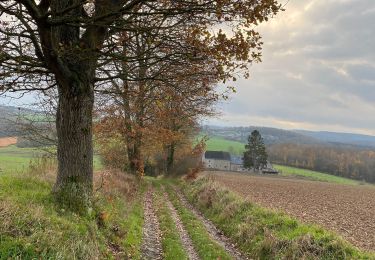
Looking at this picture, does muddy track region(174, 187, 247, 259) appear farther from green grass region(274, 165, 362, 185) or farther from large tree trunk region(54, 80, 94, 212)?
green grass region(274, 165, 362, 185)

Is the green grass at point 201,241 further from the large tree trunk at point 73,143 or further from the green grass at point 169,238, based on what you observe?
the large tree trunk at point 73,143

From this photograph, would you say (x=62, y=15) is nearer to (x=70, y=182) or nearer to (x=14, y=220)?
(x=14, y=220)

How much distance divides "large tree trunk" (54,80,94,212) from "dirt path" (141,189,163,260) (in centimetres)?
261

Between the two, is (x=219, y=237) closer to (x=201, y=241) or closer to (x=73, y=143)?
(x=201, y=241)

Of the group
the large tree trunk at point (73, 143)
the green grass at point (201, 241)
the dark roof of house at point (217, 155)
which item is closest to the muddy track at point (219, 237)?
the green grass at point (201, 241)

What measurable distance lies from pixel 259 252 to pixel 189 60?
6.94 meters

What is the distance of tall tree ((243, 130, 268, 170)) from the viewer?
113000 millimetres

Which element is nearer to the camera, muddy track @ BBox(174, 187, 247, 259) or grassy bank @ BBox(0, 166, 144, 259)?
grassy bank @ BBox(0, 166, 144, 259)

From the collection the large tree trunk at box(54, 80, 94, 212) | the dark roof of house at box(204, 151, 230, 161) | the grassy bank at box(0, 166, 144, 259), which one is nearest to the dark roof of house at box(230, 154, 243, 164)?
the dark roof of house at box(204, 151, 230, 161)

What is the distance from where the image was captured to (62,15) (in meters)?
7.46

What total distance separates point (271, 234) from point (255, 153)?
102723 mm

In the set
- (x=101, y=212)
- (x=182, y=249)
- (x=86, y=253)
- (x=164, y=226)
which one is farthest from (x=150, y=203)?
(x=86, y=253)

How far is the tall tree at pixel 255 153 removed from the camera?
113 metres

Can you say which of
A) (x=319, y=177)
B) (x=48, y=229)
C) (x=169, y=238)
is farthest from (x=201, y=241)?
(x=319, y=177)
